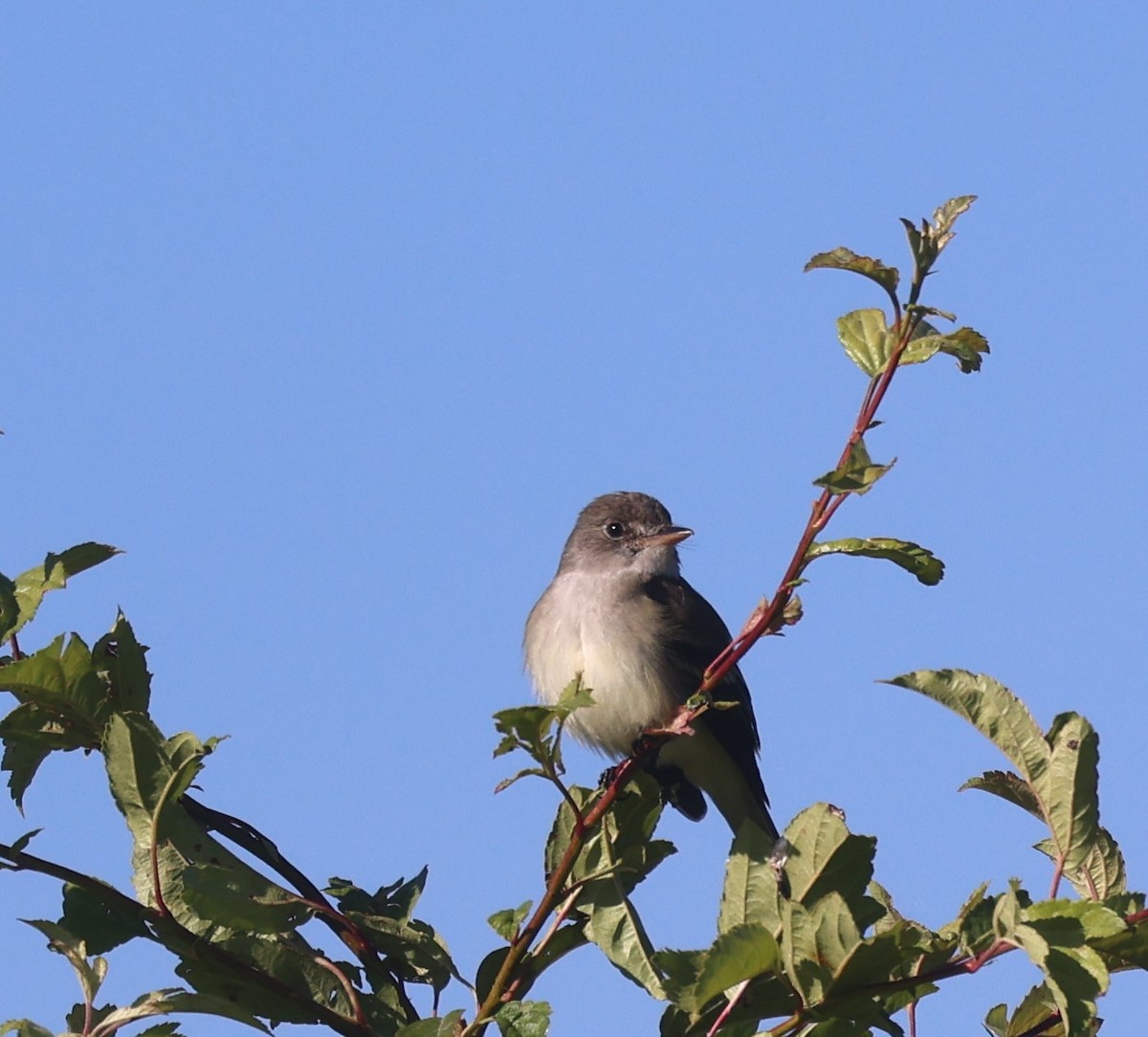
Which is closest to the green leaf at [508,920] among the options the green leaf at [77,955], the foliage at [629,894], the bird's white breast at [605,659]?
the foliage at [629,894]

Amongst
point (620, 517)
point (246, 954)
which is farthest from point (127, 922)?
point (620, 517)

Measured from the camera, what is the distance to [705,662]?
7141mm

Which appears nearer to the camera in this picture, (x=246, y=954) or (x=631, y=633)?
(x=246, y=954)

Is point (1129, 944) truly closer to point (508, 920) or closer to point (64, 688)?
point (508, 920)

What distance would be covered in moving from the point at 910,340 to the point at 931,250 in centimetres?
16

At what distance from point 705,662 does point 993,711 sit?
4314 millimetres

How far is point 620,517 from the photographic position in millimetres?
7879

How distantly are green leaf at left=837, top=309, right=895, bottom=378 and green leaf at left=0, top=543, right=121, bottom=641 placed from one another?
150 cm

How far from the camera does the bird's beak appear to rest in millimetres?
7376

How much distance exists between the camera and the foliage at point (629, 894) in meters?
2.74

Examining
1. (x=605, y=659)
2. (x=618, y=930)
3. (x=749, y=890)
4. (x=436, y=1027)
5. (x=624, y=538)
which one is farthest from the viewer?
(x=624, y=538)

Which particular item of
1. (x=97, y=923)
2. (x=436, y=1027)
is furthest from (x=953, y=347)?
(x=97, y=923)

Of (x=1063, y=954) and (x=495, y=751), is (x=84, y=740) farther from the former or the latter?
(x=1063, y=954)

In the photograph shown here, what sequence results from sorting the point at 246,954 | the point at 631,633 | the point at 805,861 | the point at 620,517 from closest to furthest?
the point at 805,861
the point at 246,954
the point at 631,633
the point at 620,517
